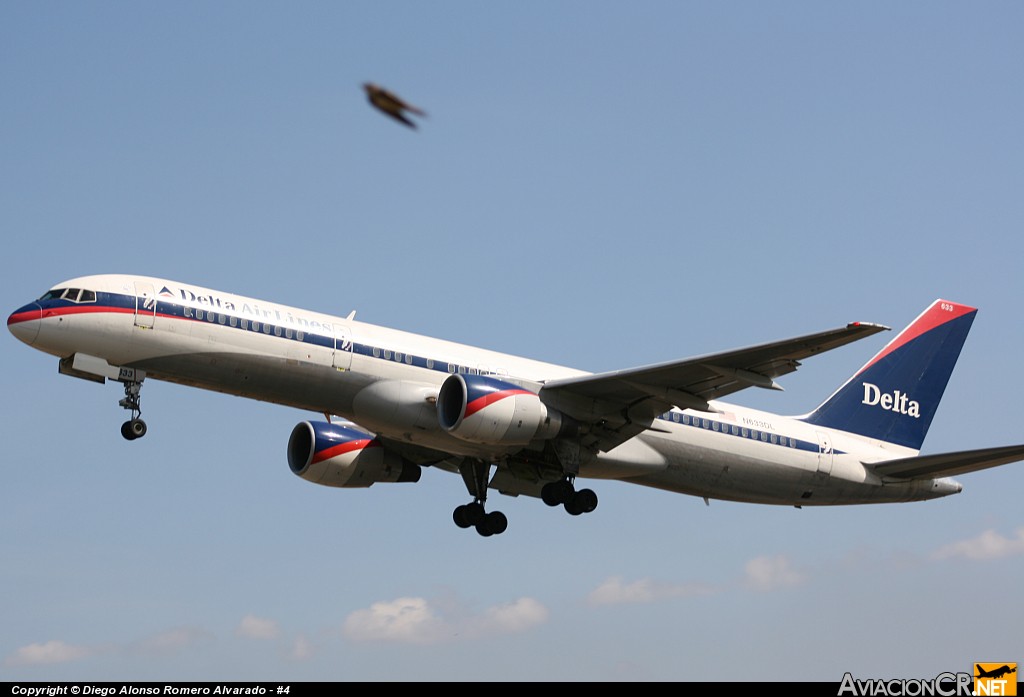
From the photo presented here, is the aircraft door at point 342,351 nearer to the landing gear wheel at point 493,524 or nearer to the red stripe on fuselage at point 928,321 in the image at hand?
the landing gear wheel at point 493,524

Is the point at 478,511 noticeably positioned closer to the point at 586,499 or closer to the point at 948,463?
the point at 586,499

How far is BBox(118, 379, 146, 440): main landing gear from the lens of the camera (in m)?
31.0

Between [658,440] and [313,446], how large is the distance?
935 cm

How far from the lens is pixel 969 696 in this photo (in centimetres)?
2308

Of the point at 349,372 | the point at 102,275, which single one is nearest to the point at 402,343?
the point at 349,372

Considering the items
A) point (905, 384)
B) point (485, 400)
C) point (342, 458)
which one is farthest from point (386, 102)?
point (905, 384)

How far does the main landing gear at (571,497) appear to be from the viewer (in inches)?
1355

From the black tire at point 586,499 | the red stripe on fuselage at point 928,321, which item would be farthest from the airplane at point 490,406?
the red stripe on fuselage at point 928,321

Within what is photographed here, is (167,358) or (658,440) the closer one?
(167,358)

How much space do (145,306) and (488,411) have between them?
8230 millimetres

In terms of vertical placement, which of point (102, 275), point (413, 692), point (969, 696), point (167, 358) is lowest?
point (969, 696)

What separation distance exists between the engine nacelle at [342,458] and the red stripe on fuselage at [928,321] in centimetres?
1469

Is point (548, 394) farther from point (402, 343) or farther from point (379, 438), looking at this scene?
point (379, 438)

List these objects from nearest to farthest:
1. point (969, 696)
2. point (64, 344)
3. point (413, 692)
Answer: point (969, 696)
point (413, 692)
point (64, 344)
